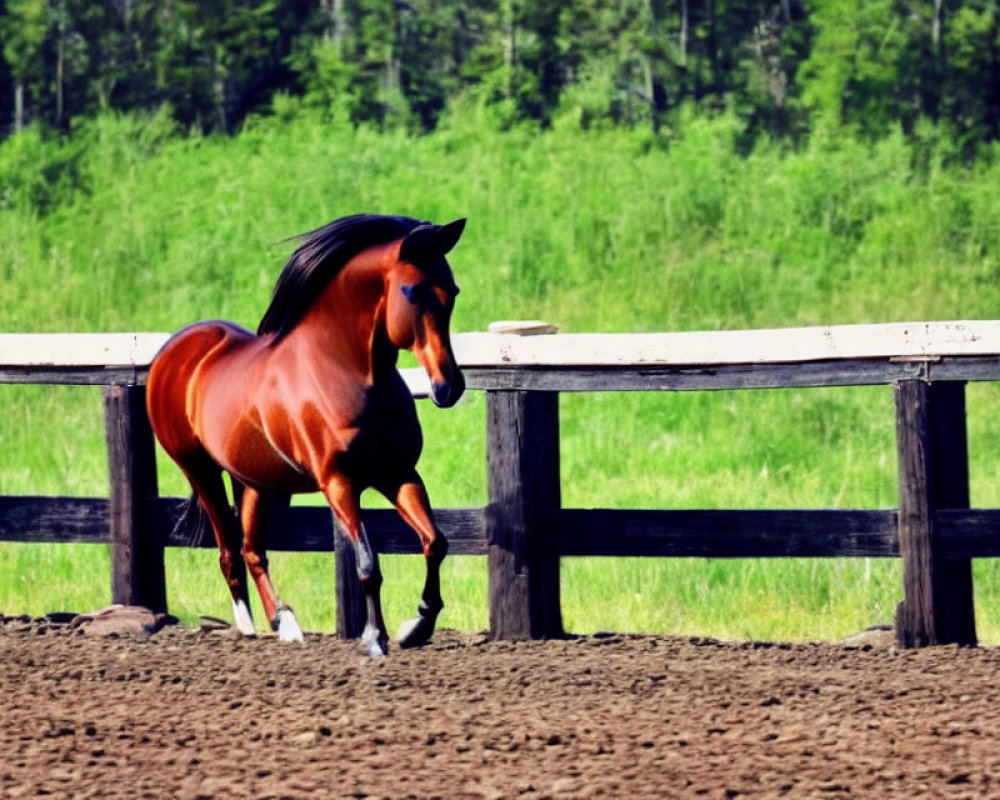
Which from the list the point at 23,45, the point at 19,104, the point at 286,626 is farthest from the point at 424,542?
the point at 19,104

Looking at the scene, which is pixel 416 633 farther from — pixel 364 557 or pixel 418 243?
pixel 418 243

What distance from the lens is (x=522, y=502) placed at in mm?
7102

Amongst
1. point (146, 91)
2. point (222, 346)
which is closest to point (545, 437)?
point (222, 346)

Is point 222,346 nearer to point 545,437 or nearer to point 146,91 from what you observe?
point 545,437

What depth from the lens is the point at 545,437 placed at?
7137 millimetres

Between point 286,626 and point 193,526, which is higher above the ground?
point 193,526

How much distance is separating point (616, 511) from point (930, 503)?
124 centimetres

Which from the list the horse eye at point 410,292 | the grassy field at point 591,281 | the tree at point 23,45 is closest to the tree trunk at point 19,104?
the tree at point 23,45

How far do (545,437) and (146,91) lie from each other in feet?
46.3

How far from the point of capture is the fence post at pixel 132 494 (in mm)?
7723

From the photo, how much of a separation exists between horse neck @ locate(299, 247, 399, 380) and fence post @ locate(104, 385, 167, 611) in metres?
1.80

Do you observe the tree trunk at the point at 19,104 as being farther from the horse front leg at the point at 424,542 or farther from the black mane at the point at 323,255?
the horse front leg at the point at 424,542

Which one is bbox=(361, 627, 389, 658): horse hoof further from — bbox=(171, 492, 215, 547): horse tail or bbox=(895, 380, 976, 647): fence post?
bbox=(895, 380, 976, 647): fence post

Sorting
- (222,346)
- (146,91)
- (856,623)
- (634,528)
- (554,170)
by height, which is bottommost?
(856,623)
